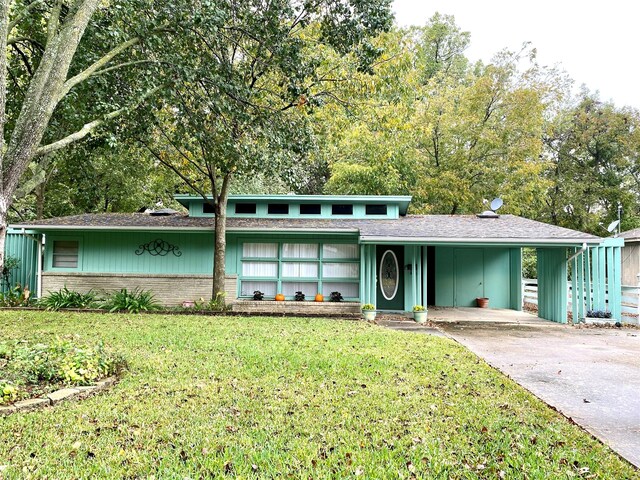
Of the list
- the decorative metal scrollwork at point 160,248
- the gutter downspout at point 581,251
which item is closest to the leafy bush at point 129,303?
the decorative metal scrollwork at point 160,248

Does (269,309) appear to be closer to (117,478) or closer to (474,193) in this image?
(117,478)

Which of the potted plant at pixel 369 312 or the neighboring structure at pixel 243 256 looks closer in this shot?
the potted plant at pixel 369 312

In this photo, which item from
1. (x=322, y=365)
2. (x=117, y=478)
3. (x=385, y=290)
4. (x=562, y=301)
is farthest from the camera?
(x=385, y=290)

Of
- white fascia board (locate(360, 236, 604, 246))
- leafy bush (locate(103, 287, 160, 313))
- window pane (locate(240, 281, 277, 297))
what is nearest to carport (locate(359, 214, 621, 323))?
white fascia board (locate(360, 236, 604, 246))

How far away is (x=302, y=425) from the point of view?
12.3ft

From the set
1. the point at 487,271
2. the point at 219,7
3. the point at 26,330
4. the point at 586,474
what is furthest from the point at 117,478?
the point at 487,271

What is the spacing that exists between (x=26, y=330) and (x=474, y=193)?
17166 millimetres

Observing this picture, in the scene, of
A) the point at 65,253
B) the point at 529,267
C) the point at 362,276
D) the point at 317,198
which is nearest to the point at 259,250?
the point at 317,198

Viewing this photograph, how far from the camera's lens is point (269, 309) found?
12016 millimetres

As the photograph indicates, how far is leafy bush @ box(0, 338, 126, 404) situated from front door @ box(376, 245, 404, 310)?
8.49 m

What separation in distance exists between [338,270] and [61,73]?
28.2 feet

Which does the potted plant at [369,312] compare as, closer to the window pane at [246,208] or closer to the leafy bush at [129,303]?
the window pane at [246,208]

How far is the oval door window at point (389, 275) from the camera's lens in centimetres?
1280

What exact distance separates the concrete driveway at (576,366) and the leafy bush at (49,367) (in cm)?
488
